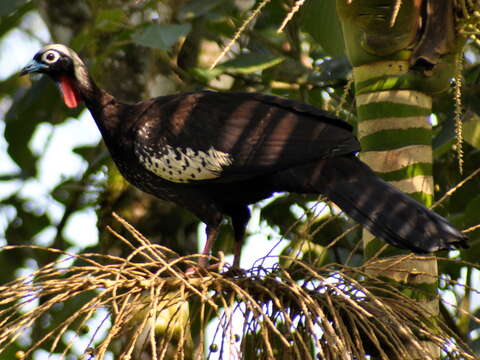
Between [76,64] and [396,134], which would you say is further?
[76,64]

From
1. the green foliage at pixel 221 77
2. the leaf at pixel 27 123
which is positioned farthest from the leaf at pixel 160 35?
the leaf at pixel 27 123

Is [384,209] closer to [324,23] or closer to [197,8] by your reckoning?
[324,23]

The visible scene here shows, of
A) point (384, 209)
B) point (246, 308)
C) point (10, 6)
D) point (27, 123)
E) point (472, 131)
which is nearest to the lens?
point (246, 308)

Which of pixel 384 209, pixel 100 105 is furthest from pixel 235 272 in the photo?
pixel 100 105

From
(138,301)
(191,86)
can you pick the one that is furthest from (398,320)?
(191,86)

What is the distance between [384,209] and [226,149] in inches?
37.7

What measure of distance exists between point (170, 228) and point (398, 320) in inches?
102

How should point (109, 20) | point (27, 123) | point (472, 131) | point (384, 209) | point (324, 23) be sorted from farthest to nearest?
point (27, 123)
point (109, 20)
point (472, 131)
point (324, 23)
point (384, 209)

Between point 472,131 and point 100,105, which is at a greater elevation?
point 100,105

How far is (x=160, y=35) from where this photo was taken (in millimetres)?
3945

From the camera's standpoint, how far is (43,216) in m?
6.99

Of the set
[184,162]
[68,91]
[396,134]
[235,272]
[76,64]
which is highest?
[76,64]

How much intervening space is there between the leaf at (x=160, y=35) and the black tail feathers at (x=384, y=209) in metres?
0.99

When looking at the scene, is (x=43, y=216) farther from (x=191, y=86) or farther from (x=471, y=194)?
(x=471, y=194)
